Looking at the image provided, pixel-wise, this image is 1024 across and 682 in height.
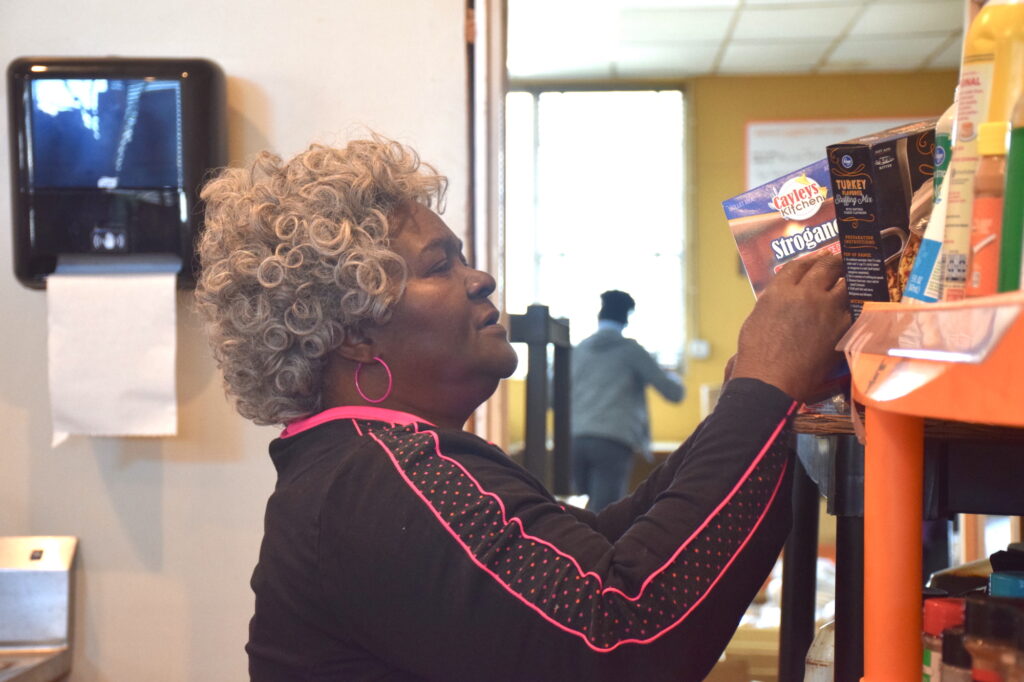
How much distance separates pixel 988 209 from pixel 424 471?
0.53 meters

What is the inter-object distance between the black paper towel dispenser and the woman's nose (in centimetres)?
71

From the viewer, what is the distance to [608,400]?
4.83 meters

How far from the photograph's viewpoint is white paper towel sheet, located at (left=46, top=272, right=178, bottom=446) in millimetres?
1652

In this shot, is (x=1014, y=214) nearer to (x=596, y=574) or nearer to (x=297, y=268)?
(x=596, y=574)

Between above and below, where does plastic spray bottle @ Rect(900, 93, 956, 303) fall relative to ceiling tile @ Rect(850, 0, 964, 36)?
below

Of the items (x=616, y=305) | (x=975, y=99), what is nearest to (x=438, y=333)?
(x=975, y=99)

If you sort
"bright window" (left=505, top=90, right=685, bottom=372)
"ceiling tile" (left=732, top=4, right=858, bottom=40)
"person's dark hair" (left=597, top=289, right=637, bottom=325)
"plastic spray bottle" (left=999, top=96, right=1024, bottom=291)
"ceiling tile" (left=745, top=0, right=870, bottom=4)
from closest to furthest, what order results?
1. "plastic spray bottle" (left=999, top=96, right=1024, bottom=291)
2. "person's dark hair" (left=597, top=289, right=637, bottom=325)
3. "ceiling tile" (left=745, top=0, right=870, bottom=4)
4. "ceiling tile" (left=732, top=4, right=858, bottom=40)
5. "bright window" (left=505, top=90, right=685, bottom=372)

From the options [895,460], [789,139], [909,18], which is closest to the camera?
[895,460]

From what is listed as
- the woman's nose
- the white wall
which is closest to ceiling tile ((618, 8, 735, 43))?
the white wall

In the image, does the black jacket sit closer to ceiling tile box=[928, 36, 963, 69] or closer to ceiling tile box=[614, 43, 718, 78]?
ceiling tile box=[614, 43, 718, 78]

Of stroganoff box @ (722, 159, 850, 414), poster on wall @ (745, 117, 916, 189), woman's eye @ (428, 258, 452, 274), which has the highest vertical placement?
poster on wall @ (745, 117, 916, 189)

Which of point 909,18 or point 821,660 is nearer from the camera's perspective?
point 821,660

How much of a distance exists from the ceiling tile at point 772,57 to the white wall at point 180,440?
14.9 ft

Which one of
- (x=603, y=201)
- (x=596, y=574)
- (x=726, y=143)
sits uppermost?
(x=726, y=143)
